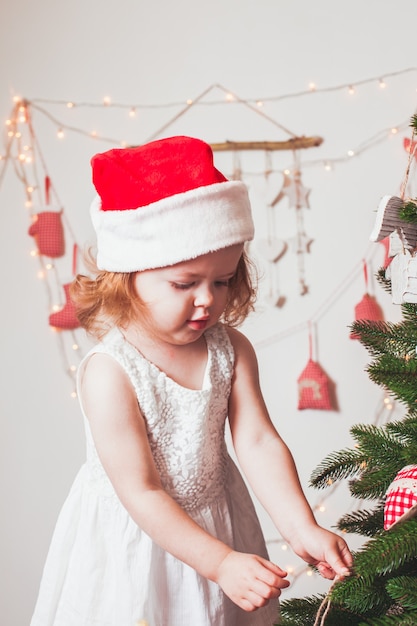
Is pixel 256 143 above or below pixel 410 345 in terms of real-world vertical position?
above

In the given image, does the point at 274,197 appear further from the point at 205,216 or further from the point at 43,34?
the point at 205,216

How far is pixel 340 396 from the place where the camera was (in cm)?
194

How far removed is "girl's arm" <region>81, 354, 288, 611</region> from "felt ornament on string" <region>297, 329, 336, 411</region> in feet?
3.55

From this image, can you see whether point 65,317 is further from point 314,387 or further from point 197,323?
point 197,323

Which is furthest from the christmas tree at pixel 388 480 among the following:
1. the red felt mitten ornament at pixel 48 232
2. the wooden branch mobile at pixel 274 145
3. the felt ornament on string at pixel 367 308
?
the red felt mitten ornament at pixel 48 232

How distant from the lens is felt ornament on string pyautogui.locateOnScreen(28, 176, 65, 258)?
6.35 ft

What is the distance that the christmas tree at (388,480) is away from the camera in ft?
1.98

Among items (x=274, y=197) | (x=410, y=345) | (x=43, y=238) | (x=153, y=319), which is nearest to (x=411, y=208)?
(x=410, y=345)

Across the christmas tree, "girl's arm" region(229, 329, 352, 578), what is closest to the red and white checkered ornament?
the christmas tree

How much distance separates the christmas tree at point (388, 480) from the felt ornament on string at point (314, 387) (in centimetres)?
100

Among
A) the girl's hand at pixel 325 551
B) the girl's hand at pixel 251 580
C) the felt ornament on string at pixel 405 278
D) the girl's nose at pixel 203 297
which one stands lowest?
the girl's hand at pixel 325 551

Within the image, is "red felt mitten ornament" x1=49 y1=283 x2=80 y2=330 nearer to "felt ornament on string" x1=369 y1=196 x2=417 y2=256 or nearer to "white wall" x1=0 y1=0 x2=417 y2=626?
"white wall" x1=0 y1=0 x2=417 y2=626

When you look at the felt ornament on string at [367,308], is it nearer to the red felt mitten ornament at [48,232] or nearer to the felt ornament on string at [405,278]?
the red felt mitten ornament at [48,232]

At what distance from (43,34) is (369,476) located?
164 cm
